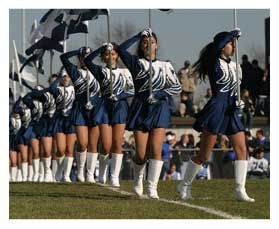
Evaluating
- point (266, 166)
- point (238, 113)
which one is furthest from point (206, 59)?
point (266, 166)

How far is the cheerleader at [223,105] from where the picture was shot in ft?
43.5

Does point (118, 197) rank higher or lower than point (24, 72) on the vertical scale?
lower

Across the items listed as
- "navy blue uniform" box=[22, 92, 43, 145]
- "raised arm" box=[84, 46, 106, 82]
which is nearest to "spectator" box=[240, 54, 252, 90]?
"navy blue uniform" box=[22, 92, 43, 145]

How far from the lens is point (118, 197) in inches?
561

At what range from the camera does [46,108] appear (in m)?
21.1

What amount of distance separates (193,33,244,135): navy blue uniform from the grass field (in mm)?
815

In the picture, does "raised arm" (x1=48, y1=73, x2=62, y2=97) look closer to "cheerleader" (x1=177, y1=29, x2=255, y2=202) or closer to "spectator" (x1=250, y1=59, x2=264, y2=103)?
"spectator" (x1=250, y1=59, x2=264, y2=103)

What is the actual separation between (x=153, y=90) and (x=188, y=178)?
1040 millimetres

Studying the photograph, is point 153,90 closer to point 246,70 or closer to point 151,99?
point 151,99

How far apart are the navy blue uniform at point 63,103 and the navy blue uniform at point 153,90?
610cm

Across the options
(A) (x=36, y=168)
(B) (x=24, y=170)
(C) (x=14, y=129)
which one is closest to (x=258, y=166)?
(A) (x=36, y=168)

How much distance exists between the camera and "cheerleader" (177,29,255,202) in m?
13.3
